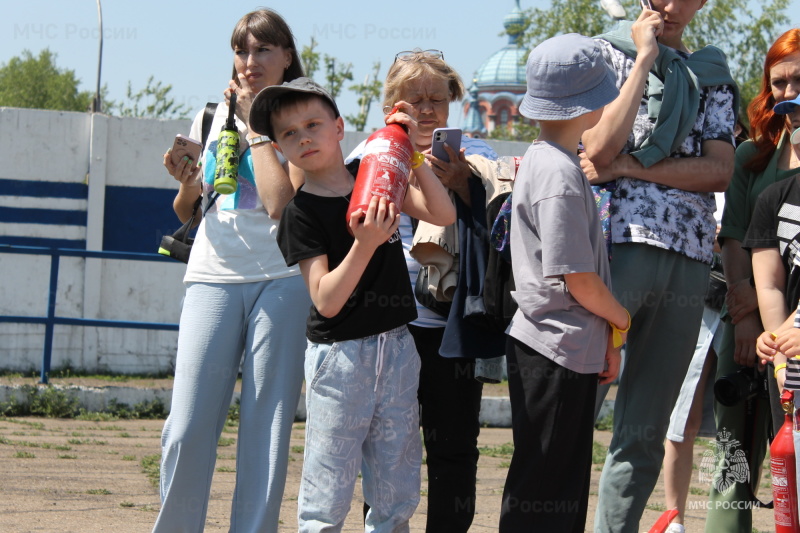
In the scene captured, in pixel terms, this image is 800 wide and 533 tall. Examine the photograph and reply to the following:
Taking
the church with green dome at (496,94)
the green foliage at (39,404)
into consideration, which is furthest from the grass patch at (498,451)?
the church with green dome at (496,94)

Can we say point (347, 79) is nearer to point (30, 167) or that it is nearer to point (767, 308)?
point (30, 167)

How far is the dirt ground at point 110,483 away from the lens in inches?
187

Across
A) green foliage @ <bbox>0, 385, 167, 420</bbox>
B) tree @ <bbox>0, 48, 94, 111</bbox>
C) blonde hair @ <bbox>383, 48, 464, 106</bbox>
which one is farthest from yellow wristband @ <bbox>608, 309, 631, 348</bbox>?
tree @ <bbox>0, 48, 94, 111</bbox>

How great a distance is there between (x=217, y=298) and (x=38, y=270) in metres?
7.77

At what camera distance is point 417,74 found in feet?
12.7

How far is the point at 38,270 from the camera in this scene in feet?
35.1

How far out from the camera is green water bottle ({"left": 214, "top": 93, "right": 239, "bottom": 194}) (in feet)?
11.5

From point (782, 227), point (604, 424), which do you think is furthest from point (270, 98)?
point (604, 424)

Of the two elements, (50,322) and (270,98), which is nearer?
(270,98)

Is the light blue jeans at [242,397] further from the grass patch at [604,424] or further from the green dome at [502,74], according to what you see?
the green dome at [502,74]

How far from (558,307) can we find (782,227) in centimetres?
113

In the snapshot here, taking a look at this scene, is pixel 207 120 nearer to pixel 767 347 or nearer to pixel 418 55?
pixel 418 55

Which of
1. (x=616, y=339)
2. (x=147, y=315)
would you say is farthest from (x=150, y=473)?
(x=147, y=315)

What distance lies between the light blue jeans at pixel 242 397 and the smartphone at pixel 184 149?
0.50 metres
